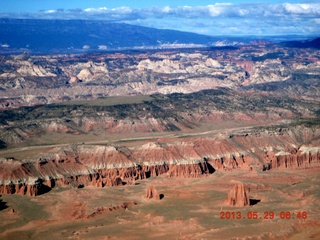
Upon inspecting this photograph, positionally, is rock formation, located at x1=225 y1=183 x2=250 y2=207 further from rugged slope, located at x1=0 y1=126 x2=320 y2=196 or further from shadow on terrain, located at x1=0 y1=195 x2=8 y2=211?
shadow on terrain, located at x1=0 y1=195 x2=8 y2=211

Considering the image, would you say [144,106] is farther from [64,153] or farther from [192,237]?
[192,237]

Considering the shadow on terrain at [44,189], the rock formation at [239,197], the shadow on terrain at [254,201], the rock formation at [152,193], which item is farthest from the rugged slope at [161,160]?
the rock formation at [239,197]

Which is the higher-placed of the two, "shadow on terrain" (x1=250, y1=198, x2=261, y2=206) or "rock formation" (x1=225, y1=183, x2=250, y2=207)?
"rock formation" (x1=225, y1=183, x2=250, y2=207)

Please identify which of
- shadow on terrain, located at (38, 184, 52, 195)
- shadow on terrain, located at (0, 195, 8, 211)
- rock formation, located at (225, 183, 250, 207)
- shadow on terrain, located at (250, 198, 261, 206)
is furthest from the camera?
shadow on terrain, located at (38, 184, 52, 195)

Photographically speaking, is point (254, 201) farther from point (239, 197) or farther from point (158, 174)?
point (158, 174)

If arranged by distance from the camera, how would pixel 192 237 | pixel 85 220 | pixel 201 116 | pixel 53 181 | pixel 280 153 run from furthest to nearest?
pixel 201 116
pixel 280 153
pixel 53 181
pixel 85 220
pixel 192 237

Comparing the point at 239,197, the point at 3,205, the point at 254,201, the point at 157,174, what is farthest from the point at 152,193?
the point at 3,205

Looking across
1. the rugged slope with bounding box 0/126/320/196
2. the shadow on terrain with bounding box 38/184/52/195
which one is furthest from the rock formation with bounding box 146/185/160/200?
the shadow on terrain with bounding box 38/184/52/195

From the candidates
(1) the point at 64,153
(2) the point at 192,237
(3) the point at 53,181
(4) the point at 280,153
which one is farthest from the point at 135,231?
(4) the point at 280,153
